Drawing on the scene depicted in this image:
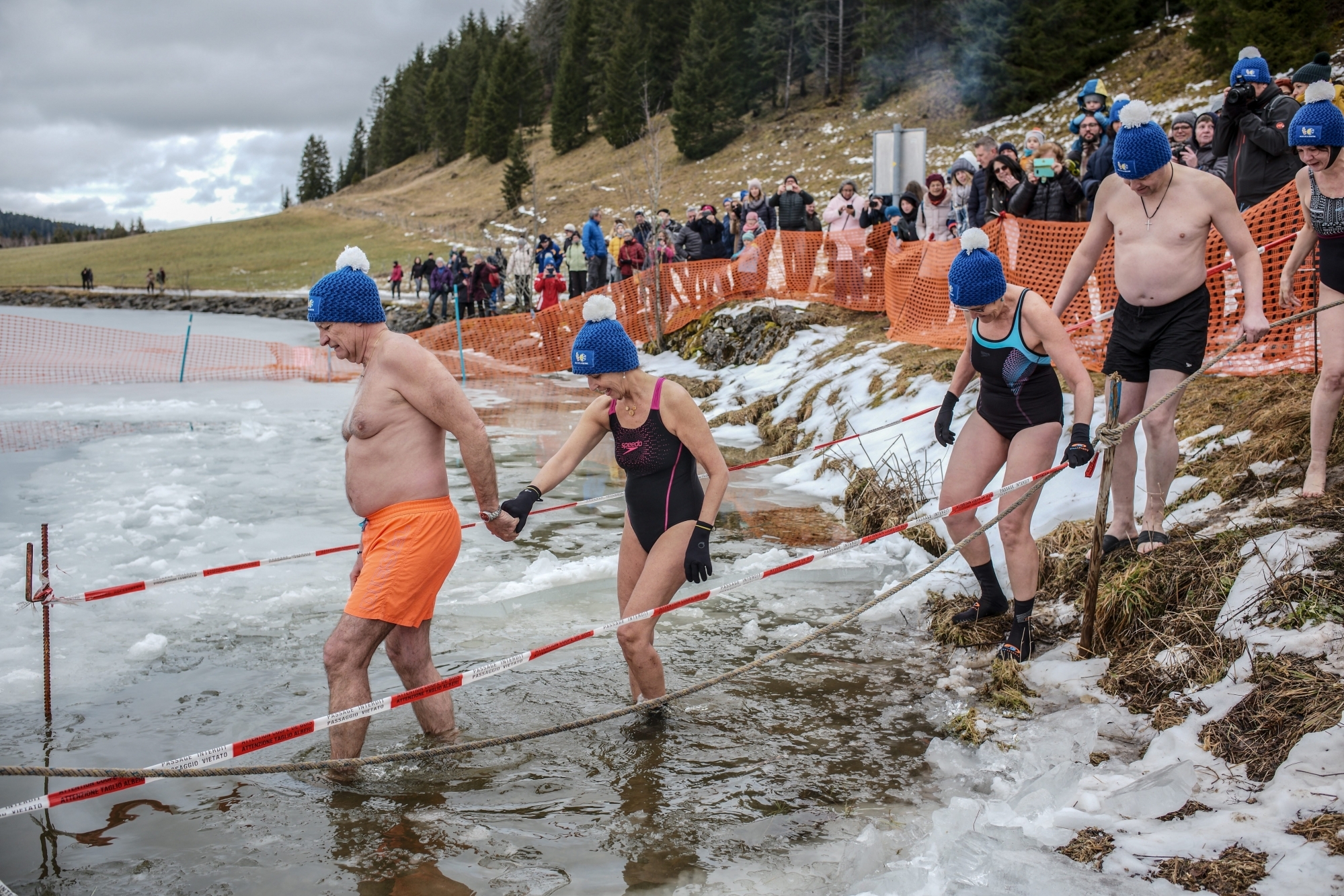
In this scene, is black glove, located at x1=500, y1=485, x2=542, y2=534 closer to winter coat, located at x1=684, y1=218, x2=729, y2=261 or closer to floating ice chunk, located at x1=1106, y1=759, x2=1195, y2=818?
floating ice chunk, located at x1=1106, y1=759, x2=1195, y2=818

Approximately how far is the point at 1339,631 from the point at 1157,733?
745 mm

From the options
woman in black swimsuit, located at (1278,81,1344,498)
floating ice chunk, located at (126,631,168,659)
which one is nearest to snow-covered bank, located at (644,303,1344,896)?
woman in black swimsuit, located at (1278,81,1344,498)

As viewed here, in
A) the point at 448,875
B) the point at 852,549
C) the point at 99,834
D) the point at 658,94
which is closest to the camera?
the point at 448,875

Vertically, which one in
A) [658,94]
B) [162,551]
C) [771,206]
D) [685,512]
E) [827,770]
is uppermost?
[658,94]

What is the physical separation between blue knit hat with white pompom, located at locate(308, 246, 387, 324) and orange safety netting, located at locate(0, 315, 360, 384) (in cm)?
1356

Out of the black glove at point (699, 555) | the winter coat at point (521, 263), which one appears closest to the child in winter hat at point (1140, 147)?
the black glove at point (699, 555)

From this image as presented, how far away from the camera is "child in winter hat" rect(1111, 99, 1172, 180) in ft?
14.6

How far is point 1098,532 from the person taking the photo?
4.32m

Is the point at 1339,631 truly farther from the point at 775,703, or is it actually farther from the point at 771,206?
the point at 771,206

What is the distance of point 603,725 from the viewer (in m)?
4.56

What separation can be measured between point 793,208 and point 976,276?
11.6m

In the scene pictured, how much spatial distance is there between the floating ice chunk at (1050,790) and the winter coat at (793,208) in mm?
12839

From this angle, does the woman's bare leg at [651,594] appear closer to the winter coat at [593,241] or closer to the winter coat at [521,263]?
the winter coat at [593,241]

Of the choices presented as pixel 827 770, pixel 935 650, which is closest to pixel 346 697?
pixel 827 770
